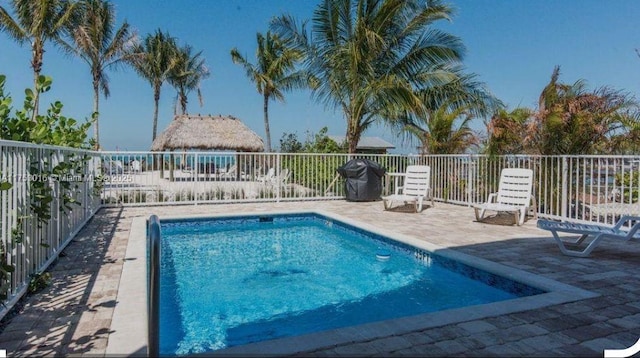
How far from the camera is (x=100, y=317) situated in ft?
9.63

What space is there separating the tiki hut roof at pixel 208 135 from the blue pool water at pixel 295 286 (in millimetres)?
13968

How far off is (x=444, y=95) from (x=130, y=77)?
79.4ft

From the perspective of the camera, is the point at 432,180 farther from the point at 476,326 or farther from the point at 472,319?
the point at 476,326

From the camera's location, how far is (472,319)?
287cm

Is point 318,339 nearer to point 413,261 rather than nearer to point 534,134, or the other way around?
point 413,261

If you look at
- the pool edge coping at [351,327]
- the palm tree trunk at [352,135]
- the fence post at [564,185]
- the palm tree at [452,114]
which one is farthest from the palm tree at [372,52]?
the pool edge coping at [351,327]

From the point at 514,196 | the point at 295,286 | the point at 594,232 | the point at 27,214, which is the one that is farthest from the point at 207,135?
the point at 594,232

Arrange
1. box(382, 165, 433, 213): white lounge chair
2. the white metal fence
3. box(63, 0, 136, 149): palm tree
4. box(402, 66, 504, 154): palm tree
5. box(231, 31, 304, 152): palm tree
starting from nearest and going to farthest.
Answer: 1. the white metal fence
2. box(382, 165, 433, 213): white lounge chair
3. box(402, 66, 504, 154): palm tree
4. box(63, 0, 136, 149): palm tree
5. box(231, 31, 304, 152): palm tree

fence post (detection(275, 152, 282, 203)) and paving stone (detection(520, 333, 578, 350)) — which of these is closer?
paving stone (detection(520, 333, 578, 350))

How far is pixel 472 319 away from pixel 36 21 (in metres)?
20.2

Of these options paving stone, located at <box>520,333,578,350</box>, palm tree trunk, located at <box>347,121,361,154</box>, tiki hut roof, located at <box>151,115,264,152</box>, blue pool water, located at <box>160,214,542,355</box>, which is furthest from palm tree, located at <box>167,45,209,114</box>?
paving stone, located at <box>520,333,578,350</box>

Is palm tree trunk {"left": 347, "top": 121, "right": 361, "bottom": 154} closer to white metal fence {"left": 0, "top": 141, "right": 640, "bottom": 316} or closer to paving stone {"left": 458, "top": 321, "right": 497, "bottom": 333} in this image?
white metal fence {"left": 0, "top": 141, "right": 640, "bottom": 316}

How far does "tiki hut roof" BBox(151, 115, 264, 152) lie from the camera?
2038 cm

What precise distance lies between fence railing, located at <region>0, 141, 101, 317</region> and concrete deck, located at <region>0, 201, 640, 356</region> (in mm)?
198
